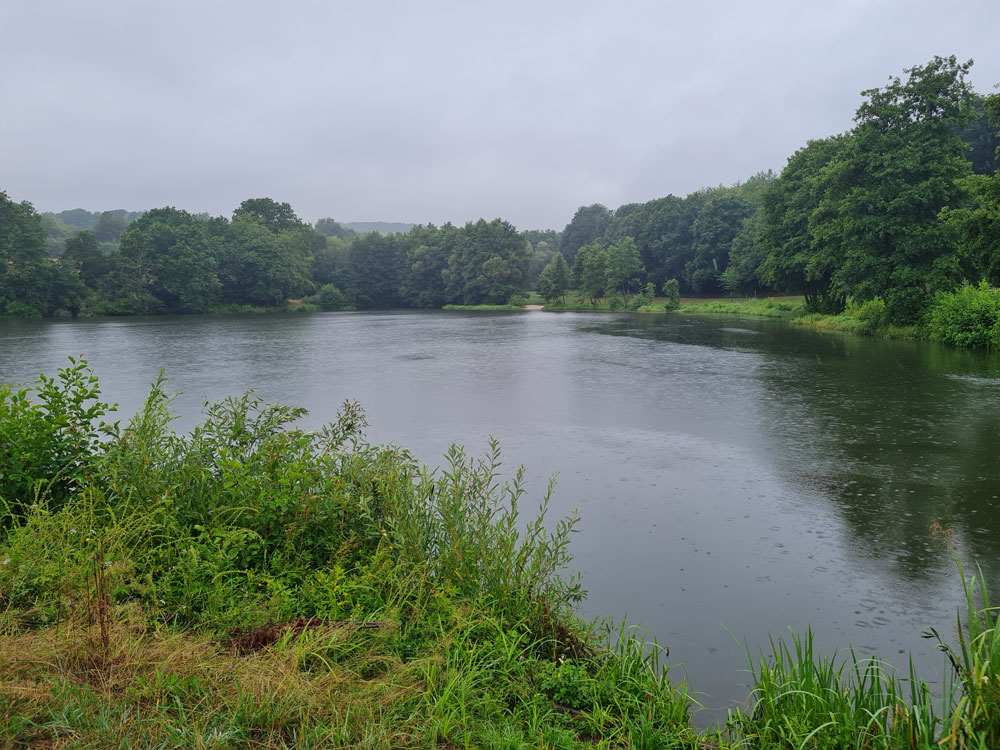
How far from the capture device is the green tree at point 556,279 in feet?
254

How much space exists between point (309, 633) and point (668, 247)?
244ft

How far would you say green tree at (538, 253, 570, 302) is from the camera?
7750cm

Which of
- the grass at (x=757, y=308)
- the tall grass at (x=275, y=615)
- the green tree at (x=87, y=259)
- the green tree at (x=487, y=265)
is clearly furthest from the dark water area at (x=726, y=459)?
the green tree at (x=487, y=265)

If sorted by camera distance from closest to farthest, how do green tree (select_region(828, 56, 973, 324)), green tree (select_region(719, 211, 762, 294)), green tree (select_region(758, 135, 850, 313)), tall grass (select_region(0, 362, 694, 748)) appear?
tall grass (select_region(0, 362, 694, 748)), green tree (select_region(828, 56, 973, 324)), green tree (select_region(758, 135, 850, 313)), green tree (select_region(719, 211, 762, 294))

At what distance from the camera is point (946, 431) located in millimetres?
10016

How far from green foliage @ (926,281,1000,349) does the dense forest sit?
1021mm

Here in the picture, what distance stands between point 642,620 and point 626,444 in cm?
536

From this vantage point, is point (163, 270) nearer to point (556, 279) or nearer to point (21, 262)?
point (21, 262)

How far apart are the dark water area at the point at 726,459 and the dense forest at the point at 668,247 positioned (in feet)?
17.7

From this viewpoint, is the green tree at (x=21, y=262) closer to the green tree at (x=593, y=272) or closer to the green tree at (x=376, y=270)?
the green tree at (x=376, y=270)

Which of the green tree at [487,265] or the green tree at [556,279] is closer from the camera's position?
the green tree at [556,279]

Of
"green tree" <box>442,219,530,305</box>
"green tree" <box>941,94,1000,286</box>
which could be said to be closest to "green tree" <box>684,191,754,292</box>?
"green tree" <box>442,219,530,305</box>

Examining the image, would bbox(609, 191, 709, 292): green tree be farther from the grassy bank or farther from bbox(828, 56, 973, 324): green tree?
the grassy bank

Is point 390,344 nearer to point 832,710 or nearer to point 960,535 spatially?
point 960,535
